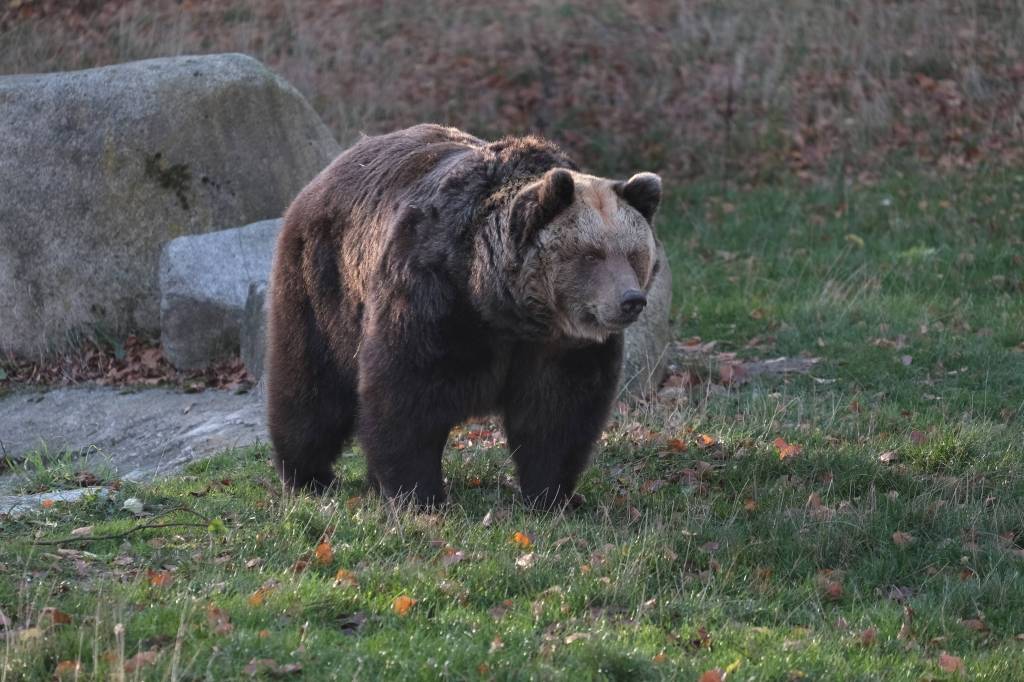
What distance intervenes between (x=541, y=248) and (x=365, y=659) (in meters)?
2.63

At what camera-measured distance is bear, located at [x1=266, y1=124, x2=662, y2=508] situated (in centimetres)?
732

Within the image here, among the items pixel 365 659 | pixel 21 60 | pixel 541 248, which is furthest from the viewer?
pixel 21 60

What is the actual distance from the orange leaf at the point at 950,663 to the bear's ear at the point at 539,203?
2.91 m

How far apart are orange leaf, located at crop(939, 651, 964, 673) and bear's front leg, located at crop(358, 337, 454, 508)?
292 cm

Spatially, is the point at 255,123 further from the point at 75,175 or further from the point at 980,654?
the point at 980,654

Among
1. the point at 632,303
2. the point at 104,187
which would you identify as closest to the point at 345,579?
the point at 632,303

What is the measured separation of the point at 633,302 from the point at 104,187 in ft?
27.7

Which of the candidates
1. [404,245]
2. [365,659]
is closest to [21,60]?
[404,245]

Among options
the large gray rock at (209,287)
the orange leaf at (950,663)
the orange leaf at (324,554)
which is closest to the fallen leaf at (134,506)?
the orange leaf at (324,554)

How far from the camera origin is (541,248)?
7.35m

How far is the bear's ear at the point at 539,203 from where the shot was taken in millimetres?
7164

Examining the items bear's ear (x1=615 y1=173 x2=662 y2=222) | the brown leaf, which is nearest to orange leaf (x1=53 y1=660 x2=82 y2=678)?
bear's ear (x1=615 y1=173 x2=662 y2=222)

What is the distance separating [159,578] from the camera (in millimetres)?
6285

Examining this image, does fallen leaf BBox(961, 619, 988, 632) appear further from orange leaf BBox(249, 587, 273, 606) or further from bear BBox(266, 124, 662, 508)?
orange leaf BBox(249, 587, 273, 606)
